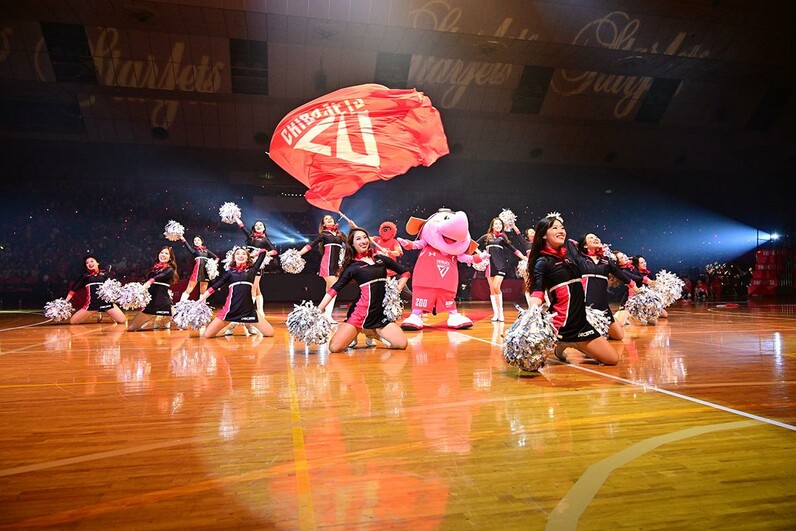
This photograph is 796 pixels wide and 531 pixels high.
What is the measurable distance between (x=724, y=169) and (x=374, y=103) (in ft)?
52.4

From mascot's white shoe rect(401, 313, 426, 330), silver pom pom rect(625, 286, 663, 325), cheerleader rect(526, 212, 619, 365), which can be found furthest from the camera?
mascot's white shoe rect(401, 313, 426, 330)

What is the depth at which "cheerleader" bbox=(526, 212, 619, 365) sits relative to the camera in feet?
15.5

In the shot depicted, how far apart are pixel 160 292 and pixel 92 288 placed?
6.84 feet

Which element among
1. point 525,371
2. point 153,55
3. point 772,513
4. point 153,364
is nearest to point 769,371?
point 525,371

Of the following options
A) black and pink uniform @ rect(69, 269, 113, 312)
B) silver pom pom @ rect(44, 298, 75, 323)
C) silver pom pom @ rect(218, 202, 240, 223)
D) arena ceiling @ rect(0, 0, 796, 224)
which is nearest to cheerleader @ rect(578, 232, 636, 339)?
silver pom pom @ rect(218, 202, 240, 223)

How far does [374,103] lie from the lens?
26.6 ft

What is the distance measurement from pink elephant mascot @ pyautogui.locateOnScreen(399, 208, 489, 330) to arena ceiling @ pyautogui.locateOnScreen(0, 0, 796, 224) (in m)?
7.23

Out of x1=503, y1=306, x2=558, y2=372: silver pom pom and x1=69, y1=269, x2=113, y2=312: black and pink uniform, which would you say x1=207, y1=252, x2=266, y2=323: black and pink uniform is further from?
x1=503, y1=306, x2=558, y2=372: silver pom pom

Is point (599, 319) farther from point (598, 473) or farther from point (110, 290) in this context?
point (110, 290)

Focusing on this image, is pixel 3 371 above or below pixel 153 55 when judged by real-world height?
below

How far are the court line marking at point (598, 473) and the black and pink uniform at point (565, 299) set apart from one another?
193 centimetres

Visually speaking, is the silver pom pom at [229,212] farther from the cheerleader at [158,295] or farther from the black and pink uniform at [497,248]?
the black and pink uniform at [497,248]

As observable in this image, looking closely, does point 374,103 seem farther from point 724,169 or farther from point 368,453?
point 724,169

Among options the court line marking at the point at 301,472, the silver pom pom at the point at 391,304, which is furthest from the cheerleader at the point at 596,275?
the court line marking at the point at 301,472
